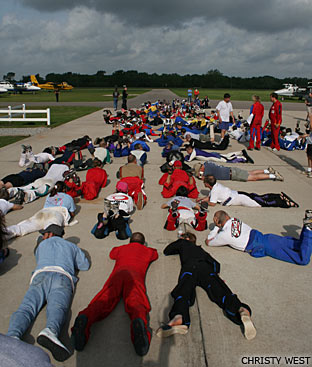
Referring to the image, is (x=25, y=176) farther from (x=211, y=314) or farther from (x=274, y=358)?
(x=274, y=358)

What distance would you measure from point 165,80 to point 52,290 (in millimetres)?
125269

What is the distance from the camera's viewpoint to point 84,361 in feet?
9.21

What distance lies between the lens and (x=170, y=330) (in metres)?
3.05

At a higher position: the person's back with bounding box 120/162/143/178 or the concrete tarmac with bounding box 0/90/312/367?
the person's back with bounding box 120/162/143/178

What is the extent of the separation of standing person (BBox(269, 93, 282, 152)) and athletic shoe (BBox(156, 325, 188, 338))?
9244 millimetres

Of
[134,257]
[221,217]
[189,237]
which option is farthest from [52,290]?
[221,217]

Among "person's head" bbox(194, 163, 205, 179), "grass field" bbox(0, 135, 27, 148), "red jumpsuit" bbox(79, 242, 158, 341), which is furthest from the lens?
"grass field" bbox(0, 135, 27, 148)

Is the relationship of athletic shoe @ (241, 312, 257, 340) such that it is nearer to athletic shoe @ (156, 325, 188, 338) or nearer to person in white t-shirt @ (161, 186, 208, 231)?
athletic shoe @ (156, 325, 188, 338)

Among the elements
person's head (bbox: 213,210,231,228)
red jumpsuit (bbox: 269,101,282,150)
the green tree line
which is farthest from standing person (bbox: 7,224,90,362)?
the green tree line

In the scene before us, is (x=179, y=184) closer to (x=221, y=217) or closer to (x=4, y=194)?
(x=221, y=217)

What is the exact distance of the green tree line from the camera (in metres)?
107

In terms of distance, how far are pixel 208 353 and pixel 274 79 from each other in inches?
4778

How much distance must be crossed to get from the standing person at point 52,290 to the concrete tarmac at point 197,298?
133 millimetres

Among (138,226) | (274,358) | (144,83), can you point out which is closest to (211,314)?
(274,358)
